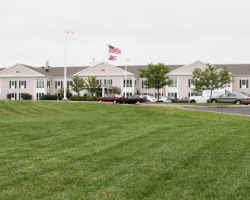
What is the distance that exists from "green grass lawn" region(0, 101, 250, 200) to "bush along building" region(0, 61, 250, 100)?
57.3 meters

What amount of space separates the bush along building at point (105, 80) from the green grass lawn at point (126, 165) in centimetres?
5732

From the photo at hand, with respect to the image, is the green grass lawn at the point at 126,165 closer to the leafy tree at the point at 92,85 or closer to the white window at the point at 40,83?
the leafy tree at the point at 92,85

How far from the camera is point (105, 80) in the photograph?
74062 mm

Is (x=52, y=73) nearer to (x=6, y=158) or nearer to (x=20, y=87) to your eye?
(x=20, y=87)

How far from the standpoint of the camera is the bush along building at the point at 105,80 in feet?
229

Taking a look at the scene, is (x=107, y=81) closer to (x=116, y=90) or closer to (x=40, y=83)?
(x=116, y=90)

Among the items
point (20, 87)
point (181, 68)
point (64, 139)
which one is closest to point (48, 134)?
point (64, 139)

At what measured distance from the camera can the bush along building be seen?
69.7 meters

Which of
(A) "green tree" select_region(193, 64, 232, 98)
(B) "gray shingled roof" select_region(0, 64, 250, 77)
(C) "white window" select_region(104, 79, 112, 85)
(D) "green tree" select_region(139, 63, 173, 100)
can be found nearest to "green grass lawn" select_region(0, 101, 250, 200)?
(A) "green tree" select_region(193, 64, 232, 98)

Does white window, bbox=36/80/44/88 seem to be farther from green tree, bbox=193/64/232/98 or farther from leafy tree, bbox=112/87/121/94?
green tree, bbox=193/64/232/98

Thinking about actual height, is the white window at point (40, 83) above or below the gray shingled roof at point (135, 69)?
below

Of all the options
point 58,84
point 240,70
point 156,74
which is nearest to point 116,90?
point 58,84

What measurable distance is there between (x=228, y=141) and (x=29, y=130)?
693 centimetres

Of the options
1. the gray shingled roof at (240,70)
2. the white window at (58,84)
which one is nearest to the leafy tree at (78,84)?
the white window at (58,84)
